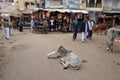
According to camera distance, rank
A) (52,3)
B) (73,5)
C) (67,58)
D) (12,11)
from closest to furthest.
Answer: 1. (67,58)
2. (73,5)
3. (52,3)
4. (12,11)

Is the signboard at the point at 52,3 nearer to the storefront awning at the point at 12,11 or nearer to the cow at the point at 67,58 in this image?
the storefront awning at the point at 12,11

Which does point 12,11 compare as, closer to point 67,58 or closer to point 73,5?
point 73,5

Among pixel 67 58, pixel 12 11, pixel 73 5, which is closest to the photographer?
pixel 67 58

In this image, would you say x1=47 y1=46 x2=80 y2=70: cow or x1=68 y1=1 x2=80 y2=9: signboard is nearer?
x1=47 y1=46 x2=80 y2=70: cow

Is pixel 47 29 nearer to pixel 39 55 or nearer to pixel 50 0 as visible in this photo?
pixel 50 0

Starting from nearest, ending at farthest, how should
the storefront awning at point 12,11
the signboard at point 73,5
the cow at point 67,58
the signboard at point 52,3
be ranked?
the cow at point 67,58 < the signboard at point 73,5 < the signboard at point 52,3 < the storefront awning at point 12,11

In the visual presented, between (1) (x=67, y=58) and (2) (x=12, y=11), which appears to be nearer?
(1) (x=67, y=58)

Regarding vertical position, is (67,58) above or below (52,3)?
below

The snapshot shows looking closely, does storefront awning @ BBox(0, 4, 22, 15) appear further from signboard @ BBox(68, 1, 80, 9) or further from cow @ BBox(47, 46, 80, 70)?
cow @ BBox(47, 46, 80, 70)

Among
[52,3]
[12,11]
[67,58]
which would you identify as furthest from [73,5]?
[67,58]

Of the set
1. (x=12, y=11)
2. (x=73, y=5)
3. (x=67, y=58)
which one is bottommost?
(x=67, y=58)

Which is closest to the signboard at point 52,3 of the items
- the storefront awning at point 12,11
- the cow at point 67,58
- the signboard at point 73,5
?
the signboard at point 73,5

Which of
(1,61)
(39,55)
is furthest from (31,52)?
(1,61)

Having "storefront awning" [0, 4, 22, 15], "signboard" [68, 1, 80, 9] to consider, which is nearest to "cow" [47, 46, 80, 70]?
"signboard" [68, 1, 80, 9]
